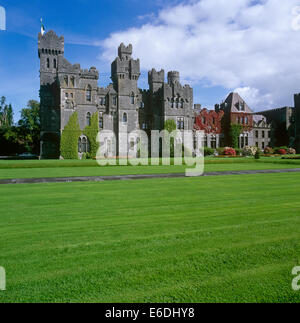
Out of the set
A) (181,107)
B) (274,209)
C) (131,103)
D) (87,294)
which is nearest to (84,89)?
(131,103)

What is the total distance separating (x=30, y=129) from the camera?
6072 centimetres

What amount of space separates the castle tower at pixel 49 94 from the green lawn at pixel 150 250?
3763 centimetres

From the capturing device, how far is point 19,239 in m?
5.51

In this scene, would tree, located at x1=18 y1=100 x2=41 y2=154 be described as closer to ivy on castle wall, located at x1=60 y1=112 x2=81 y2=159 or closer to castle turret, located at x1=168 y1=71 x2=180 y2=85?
ivy on castle wall, located at x1=60 y1=112 x2=81 y2=159

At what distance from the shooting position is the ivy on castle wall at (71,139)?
4225 cm

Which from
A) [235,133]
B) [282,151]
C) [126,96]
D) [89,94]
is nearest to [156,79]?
[126,96]

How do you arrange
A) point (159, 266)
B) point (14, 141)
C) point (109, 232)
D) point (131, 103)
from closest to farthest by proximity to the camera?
point (159, 266), point (109, 232), point (131, 103), point (14, 141)

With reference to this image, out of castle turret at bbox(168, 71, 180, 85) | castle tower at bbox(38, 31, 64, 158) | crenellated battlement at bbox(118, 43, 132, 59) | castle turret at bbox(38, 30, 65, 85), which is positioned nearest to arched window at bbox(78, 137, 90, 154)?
castle tower at bbox(38, 31, 64, 158)

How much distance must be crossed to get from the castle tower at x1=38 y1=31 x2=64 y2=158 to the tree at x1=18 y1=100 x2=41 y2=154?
16039 millimetres

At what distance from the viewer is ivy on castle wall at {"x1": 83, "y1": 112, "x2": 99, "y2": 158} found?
4373 centimetres

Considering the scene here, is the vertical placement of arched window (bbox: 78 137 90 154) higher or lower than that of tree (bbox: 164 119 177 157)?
lower

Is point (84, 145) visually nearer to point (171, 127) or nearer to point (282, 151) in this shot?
point (171, 127)
